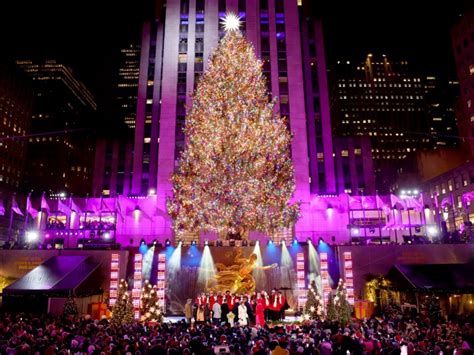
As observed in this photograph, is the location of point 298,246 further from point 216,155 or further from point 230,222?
point 216,155

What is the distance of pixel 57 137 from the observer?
110938mm

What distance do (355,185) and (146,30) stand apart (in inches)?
1668

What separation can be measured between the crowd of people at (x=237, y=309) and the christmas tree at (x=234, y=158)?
7.93 meters

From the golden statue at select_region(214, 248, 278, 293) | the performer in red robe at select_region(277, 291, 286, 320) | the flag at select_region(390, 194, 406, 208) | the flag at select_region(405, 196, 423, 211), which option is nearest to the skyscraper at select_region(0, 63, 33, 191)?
the golden statue at select_region(214, 248, 278, 293)

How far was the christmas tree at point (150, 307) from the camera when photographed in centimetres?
2528

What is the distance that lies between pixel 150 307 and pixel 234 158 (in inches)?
543

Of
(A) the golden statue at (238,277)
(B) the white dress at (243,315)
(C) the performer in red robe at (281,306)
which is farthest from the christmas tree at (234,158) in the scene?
(B) the white dress at (243,315)

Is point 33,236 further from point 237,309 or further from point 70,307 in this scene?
point 237,309

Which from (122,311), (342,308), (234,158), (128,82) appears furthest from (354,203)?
(128,82)

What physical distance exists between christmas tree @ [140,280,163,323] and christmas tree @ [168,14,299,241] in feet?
28.4

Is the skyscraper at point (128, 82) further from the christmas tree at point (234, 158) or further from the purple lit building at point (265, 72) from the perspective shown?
the christmas tree at point (234, 158)

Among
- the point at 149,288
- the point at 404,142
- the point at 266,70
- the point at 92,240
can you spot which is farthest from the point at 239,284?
the point at 404,142

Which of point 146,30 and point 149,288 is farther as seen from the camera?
point 146,30

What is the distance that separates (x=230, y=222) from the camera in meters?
32.8
